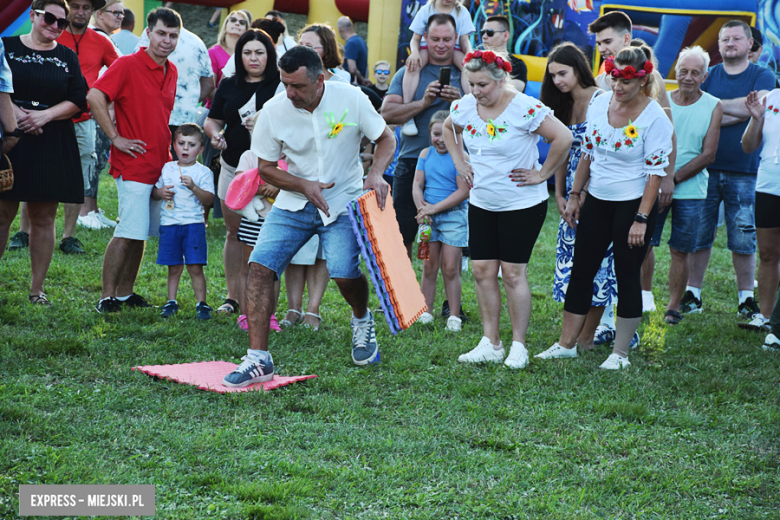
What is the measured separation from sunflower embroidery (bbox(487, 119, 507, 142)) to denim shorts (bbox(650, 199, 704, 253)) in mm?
2238

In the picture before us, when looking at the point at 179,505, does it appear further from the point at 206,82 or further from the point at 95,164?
the point at 95,164

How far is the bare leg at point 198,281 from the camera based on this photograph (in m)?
5.69

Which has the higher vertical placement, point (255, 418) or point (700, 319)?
point (255, 418)

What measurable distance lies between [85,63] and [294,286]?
9.01ft

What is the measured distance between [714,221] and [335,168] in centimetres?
372

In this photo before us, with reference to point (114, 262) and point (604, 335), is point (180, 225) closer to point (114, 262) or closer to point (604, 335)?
point (114, 262)

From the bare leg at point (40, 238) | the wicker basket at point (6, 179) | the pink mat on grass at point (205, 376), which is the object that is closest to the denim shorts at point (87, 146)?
the bare leg at point (40, 238)

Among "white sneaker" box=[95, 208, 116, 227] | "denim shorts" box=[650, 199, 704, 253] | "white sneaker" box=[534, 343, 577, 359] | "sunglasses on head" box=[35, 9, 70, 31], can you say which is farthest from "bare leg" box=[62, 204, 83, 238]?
→ "denim shorts" box=[650, 199, 704, 253]

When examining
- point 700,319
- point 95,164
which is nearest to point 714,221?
point 700,319

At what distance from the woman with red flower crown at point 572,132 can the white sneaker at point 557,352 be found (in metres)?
0.26

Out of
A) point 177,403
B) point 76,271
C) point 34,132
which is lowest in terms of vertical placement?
point 76,271

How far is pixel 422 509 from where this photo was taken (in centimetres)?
291

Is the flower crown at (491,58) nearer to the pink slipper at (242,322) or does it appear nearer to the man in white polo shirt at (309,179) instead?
the man in white polo shirt at (309,179)

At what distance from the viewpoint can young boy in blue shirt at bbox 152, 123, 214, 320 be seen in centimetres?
567
